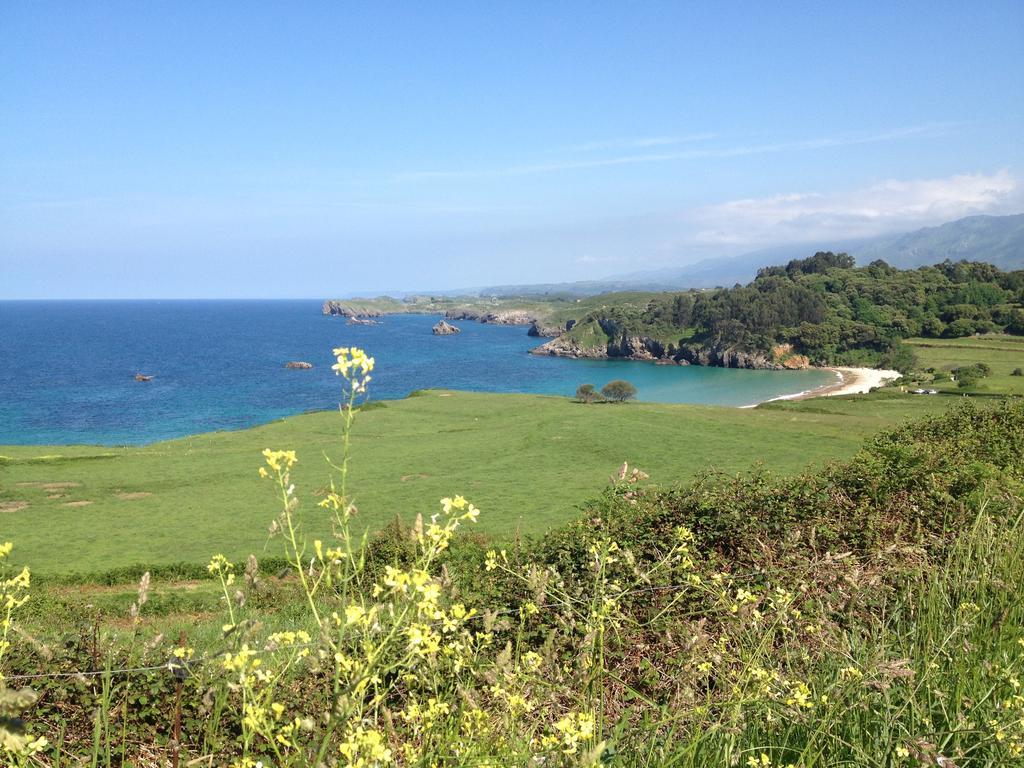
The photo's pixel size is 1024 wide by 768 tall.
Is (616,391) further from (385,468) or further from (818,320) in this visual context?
(818,320)

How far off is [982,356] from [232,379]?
285 ft

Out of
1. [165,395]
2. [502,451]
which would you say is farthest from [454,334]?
[502,451]

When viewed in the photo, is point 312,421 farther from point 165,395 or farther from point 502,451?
point 165,395

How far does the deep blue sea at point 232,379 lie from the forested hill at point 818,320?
6.99 m

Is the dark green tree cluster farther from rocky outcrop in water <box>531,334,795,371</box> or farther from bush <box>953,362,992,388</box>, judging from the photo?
rocky outcrop in water <box>531,334,795,371</box>

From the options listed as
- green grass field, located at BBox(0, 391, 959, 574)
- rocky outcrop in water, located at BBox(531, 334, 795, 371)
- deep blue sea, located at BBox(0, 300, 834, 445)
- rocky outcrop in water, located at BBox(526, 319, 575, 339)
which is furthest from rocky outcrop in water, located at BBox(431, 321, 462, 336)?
green grass field, located at BBox(0, 391, 959, 574)

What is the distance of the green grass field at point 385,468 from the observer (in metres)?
20.5

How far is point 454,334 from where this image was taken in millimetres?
166750

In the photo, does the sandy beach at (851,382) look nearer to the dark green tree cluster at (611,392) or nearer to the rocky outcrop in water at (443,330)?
the dark green tree cluster at (611,392)

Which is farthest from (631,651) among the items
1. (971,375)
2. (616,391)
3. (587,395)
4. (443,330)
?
(443,330)

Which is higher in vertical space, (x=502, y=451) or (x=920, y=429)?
(x=920, y=429)

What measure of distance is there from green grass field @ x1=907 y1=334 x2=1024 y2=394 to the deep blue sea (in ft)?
42.0

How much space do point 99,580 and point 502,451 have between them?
737 inches

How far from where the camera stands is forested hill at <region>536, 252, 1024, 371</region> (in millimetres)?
95625
